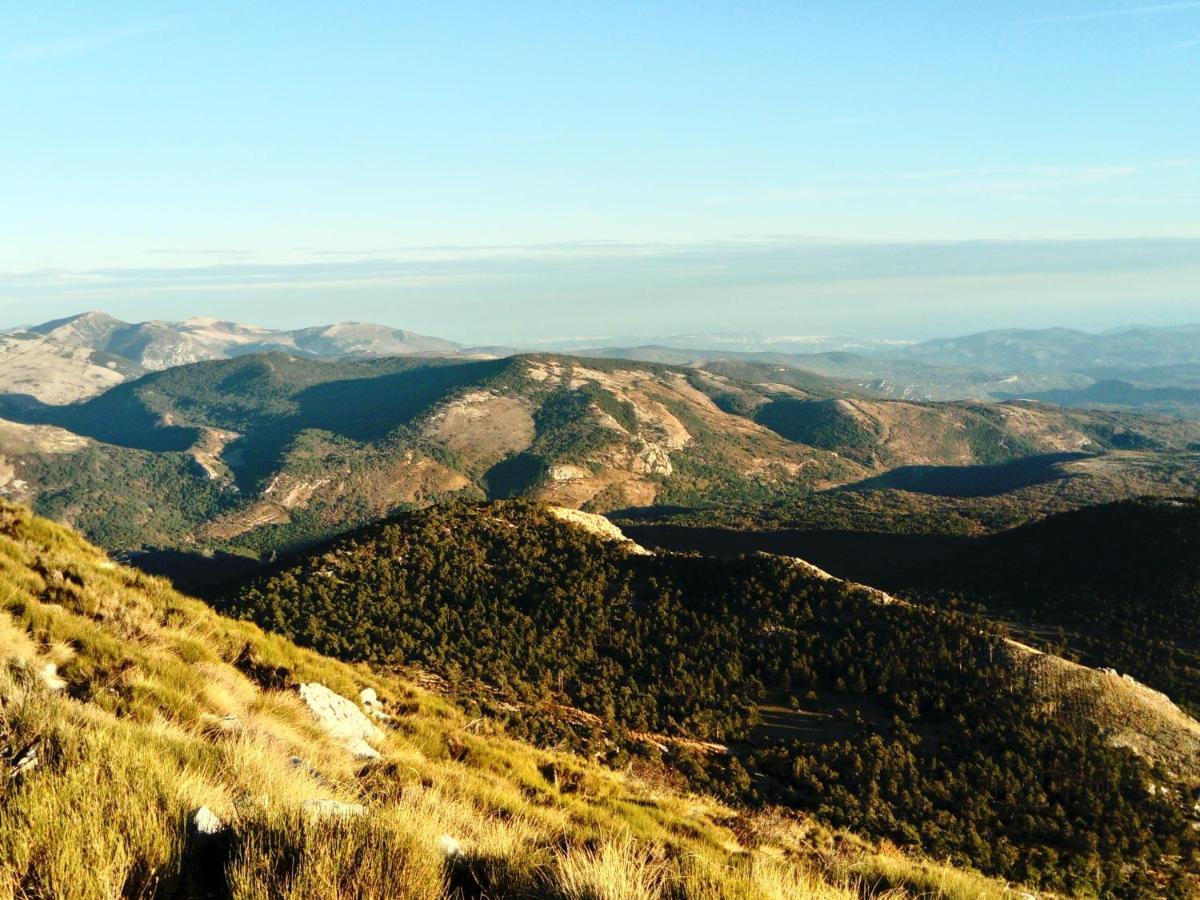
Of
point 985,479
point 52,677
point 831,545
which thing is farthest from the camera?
point 985,479

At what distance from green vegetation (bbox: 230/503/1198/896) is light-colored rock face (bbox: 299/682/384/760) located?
18.2m

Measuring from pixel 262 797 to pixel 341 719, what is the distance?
7343 mm

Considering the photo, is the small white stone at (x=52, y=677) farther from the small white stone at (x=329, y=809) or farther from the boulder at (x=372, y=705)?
the boulder at (x=372, y=705)

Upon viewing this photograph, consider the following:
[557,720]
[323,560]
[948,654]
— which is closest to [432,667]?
[557,720]

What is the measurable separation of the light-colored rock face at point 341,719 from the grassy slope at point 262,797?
1.29 ft

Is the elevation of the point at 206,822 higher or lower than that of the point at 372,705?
higher

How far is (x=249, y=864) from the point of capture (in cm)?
497

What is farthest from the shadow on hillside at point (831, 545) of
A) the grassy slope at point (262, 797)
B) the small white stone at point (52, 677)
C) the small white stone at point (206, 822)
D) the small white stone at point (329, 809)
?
the small white stone at point (206, 822)

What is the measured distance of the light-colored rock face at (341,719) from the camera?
12.1 metres

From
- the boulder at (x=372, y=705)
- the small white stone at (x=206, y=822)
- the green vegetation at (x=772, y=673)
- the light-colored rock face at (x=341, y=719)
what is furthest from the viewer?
the green vegetation at (x=772, y=673)

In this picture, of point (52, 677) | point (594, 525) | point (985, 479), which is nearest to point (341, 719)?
point (52, 677)

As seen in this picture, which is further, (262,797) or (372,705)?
(372,705)

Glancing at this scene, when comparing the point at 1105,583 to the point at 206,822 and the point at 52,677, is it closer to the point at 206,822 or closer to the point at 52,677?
the point at 206,822

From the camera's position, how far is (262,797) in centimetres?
627
